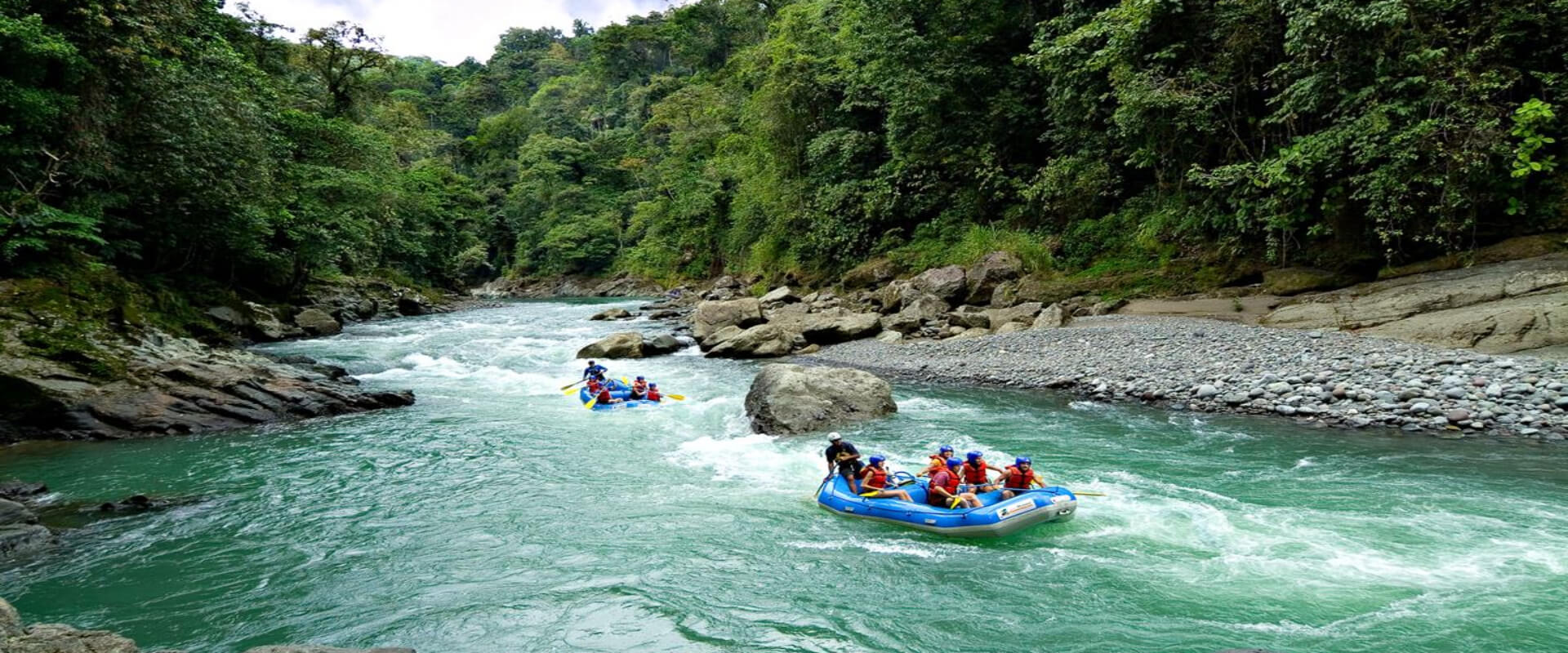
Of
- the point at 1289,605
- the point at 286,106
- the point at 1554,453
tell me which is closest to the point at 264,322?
the point at 286,106

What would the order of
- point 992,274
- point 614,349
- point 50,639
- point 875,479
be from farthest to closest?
point 992,274 < point 614,349 < point 875,479 < point 50,639

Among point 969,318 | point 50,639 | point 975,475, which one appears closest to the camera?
point 50,639

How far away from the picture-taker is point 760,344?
2094cm

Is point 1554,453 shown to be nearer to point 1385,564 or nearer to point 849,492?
point 1385,564

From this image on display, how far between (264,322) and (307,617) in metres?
20.7

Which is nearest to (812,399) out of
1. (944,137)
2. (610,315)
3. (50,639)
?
(50,639)

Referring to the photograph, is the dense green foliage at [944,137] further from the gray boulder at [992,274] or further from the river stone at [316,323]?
the river stone at [316,323]

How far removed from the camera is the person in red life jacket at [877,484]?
8312 mm

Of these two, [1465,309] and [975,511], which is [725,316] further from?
[1465,309]

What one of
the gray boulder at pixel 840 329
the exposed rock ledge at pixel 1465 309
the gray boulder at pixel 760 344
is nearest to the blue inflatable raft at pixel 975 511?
the exposed rock ledge at pixel 1465 309

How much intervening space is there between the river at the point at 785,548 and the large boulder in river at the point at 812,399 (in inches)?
23.8

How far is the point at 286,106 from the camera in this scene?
86.5ft

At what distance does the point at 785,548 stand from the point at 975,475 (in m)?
2.28

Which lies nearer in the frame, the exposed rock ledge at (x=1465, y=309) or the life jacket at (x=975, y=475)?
the life jacket at (x=975, y=475)
